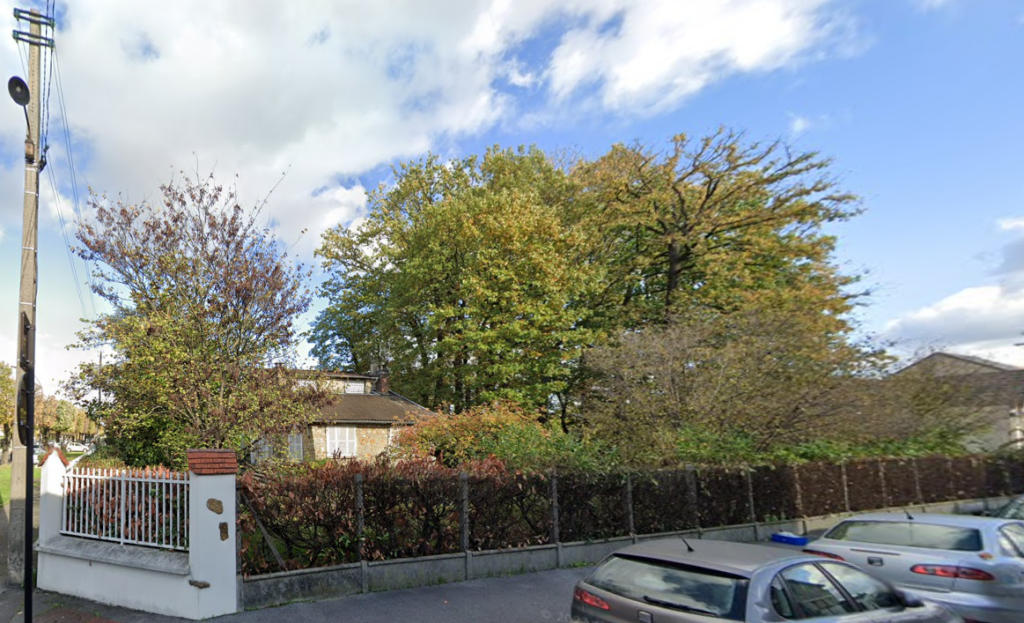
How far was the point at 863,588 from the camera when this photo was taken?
4.86 meters

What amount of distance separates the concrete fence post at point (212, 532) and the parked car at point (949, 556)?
6.95m

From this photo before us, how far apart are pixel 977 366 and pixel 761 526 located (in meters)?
16.6

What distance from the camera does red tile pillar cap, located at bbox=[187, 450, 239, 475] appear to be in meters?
7.34

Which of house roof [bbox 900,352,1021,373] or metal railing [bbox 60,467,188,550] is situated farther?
house roof [bbox 900,352,1021,373]

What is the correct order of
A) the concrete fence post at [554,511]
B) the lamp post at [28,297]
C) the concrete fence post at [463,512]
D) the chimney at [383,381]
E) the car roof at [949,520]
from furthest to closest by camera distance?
the chimney at [383,381] < the concrete fence post at [554,511] < the concrete fence post at [463,512] < the car roof at [949,520] < the lamp post at [28,297]

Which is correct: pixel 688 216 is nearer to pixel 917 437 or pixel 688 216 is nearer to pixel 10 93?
pixel 917 437

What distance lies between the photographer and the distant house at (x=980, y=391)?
21.3 metres

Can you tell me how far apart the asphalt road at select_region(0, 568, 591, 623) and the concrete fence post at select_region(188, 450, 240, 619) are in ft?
0.89

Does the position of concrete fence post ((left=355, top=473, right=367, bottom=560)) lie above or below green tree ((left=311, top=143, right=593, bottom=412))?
below

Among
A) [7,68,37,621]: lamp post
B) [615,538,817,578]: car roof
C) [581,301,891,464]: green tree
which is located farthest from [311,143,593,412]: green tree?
[615,538,817,578]: car roof

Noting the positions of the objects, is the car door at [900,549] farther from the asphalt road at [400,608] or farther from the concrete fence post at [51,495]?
the concrete fence post at [51,495]

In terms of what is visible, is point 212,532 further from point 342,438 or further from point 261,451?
point 342,438

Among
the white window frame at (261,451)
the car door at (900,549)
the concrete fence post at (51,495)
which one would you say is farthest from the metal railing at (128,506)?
the car door at (900,549)

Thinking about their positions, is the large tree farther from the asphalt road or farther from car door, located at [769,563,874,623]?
car door, located at [769,563,874,623]
